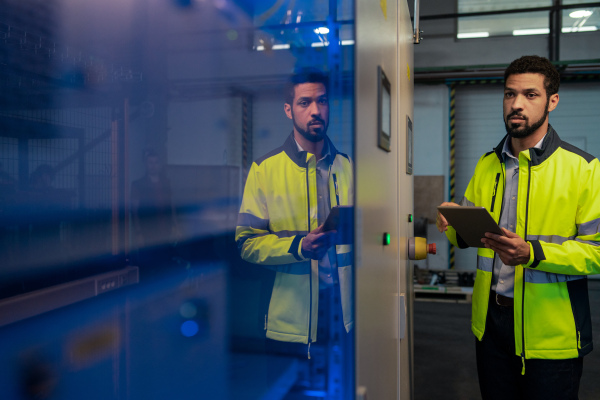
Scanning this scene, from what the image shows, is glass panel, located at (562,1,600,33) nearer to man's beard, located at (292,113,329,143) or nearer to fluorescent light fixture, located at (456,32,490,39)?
fluorescent light fixture, located at (456,32,490,39)

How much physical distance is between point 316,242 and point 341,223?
53 millimetres

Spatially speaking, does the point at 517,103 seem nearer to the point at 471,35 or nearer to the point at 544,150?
the point at 544,150

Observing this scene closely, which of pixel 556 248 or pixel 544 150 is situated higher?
pixel 544 150

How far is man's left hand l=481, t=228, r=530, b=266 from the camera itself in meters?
1.58

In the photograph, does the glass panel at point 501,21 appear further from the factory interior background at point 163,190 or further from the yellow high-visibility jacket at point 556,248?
the factory interior background at point 163,190

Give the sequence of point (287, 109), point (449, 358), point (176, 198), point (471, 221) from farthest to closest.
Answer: point (449, 358), point (471, 221), point (176, 198), point (287, 109)

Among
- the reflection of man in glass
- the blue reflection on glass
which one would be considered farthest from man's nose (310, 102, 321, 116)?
the blue reflection on glass

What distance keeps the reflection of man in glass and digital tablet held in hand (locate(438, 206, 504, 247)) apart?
28.5 inches

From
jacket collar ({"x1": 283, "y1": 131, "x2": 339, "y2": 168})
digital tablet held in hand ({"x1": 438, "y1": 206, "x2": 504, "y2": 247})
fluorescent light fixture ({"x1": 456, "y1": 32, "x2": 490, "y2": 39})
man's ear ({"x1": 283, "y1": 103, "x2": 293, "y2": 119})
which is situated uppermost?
fluorescent light fixture ({"x1": 456, "y1": 32, "x2": 490, "y2": 39})

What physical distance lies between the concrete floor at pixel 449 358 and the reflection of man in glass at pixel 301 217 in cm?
256

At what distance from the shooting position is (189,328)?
102 cm

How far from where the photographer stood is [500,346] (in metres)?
1.76

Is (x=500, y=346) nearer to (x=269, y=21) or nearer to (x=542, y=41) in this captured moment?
→ (x=269, y=21)

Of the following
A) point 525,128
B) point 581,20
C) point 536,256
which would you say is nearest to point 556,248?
point 536,256
